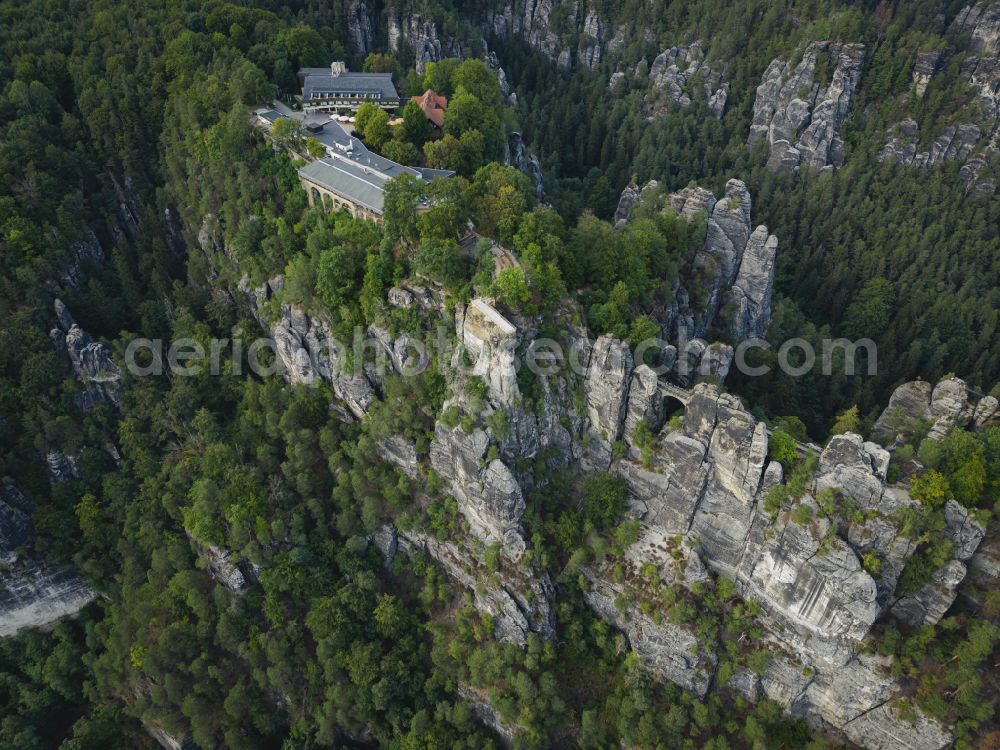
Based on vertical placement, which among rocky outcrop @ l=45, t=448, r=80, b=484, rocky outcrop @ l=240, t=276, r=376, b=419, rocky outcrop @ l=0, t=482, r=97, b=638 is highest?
rocky outcrop @ l=240, t=276, r=376, b=419

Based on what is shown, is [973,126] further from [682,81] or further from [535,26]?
[535,26]

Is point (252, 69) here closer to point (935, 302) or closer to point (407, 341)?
point (407, 341)

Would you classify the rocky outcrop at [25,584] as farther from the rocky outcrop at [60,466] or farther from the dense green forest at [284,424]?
the rocky outcrop at [60,466]

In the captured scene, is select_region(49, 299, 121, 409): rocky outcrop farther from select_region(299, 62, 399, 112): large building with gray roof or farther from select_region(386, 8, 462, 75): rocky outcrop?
select_region(386, 8, 462, 75): rocky outcrop

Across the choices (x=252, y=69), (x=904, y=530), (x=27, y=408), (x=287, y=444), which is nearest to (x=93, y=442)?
(x=27, y=408)

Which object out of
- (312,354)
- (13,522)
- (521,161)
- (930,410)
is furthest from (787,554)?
(13,522)

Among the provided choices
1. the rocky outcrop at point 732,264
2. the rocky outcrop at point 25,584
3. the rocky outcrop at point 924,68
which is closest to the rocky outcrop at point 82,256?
the rocky outcrop at point 25,584

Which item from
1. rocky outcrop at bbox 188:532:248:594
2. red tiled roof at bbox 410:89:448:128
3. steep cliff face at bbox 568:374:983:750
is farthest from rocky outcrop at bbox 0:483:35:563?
red tiled roof at bbox 410:89:448:128
